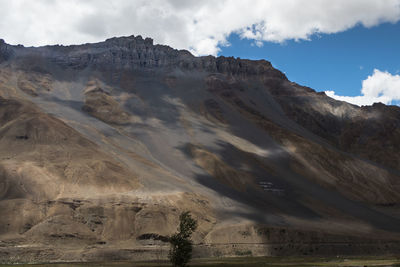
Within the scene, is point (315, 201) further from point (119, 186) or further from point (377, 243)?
point (119, 186)

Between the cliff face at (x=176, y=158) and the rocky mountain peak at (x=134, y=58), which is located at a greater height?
the rocky mountain peak at (x=134, y=58)

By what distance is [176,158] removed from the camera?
103875mm

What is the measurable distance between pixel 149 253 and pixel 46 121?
48815 millimetres

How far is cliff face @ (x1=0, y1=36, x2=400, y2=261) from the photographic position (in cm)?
6900

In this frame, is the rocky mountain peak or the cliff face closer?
the cliff face

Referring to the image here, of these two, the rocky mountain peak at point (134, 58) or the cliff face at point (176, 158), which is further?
the rocky mountain peak at point (134, 58)

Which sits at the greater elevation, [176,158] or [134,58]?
[134,58]

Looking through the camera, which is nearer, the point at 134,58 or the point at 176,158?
the point at 176,158

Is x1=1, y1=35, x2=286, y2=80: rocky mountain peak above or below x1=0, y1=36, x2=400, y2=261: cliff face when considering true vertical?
above

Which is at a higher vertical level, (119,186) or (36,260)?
(119,186)

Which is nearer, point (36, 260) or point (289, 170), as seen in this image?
point (36, 260)

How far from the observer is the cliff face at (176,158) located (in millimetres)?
69000

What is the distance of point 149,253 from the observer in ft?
207

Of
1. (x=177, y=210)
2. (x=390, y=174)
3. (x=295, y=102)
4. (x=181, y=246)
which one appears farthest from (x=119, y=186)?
(x=295, y=102)
